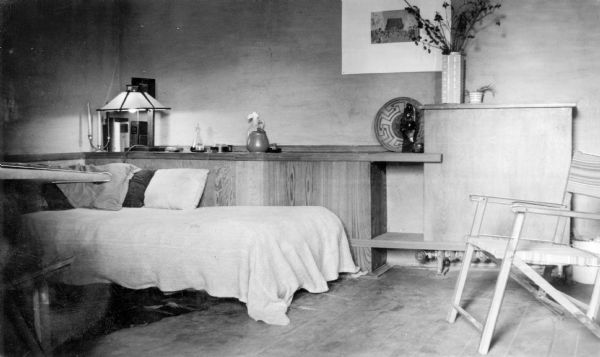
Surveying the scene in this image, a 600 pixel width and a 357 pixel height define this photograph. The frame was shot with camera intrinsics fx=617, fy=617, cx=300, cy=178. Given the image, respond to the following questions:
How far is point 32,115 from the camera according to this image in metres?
4.11

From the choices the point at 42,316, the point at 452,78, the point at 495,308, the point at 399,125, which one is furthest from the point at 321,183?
the point at 42,316

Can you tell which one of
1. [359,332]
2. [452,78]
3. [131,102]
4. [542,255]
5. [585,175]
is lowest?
[359,332]

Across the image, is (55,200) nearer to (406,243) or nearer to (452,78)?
(406,243)

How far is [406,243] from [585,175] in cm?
153

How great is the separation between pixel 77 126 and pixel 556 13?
13.3 ft

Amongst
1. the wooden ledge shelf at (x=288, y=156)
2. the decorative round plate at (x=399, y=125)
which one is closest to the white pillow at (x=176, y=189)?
the wooden ledge shelf at (x=288, y=156)

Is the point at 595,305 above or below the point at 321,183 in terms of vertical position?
below

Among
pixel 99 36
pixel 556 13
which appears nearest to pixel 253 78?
pixel 99 36

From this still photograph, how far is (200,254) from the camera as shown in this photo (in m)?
3.74

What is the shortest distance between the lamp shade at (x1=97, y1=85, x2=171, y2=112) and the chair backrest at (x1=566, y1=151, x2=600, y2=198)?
3492 millimetres

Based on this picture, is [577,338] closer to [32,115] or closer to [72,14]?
[32,115]

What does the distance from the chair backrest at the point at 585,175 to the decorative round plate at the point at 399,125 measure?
1.44m

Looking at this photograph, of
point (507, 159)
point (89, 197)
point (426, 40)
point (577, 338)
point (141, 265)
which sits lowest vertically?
point (577, 338)

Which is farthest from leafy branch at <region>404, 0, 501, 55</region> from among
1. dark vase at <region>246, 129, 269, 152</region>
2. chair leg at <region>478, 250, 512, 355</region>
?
chair leg at <region>478, 250, 512, 355</region>
